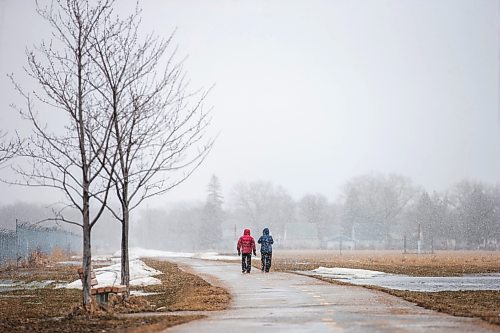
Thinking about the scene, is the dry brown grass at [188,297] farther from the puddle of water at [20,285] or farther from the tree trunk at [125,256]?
the puddle of water at [20,285]

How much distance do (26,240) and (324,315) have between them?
159 feet

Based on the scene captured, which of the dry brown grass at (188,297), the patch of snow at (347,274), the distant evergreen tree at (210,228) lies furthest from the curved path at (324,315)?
the distant evergreen tree at (210,228)

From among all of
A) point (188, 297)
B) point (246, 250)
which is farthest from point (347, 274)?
point (188, 297)

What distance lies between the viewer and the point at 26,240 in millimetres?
59438

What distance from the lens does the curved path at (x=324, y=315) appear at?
42.8 ft

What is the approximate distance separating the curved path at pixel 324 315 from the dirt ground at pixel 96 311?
667 millimetres

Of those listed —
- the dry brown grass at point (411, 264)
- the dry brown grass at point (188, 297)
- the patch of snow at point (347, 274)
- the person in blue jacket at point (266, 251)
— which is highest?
the person in blue jacket at point (266, 251)

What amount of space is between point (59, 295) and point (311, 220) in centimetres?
16006

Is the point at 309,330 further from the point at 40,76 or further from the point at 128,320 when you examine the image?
the point at 40,76

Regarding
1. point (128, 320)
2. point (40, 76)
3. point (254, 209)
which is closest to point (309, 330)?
point (128, 320)

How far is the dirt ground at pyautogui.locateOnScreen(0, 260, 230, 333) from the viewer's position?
14.5 m

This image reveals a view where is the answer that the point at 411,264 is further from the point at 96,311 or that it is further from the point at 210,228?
the point at 210,228

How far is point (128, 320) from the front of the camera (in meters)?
15.5

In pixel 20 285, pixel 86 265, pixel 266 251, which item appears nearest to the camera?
pixel 86 265
